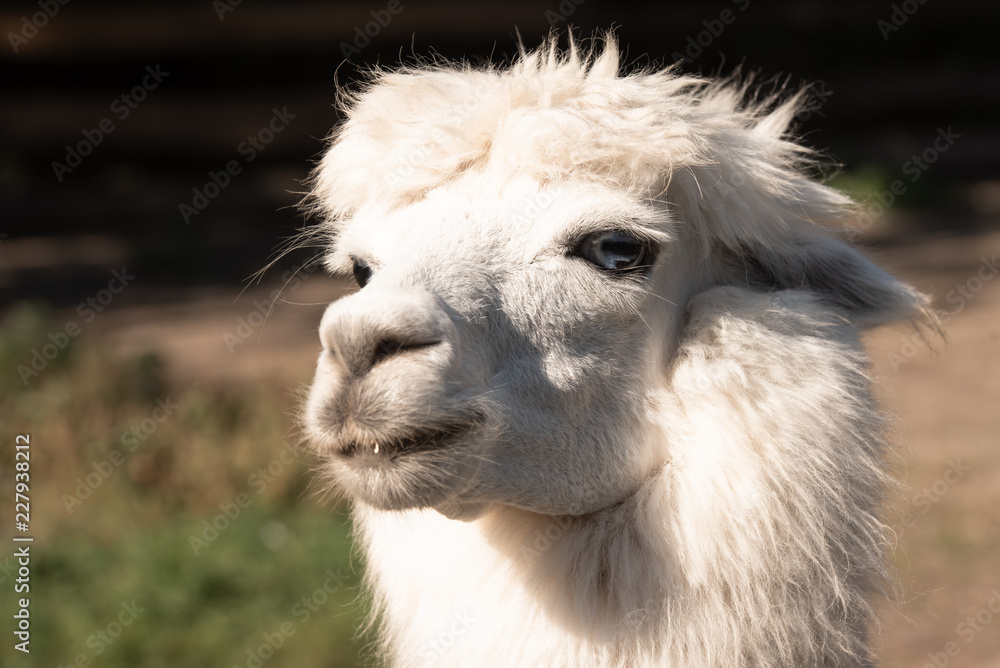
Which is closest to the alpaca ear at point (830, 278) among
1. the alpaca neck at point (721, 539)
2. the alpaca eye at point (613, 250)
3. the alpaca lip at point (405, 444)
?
the alpaca neck at point (721, 539)

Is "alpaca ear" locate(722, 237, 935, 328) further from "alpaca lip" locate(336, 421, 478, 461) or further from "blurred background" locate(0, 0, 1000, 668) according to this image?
"alpaca lip" locate(336, 421, 478, 461)

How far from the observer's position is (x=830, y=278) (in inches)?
79.0

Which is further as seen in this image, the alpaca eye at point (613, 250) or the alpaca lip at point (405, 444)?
the alpaca eye at point (613, 250)

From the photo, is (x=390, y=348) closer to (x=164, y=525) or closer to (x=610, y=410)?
(x=610, y=410)

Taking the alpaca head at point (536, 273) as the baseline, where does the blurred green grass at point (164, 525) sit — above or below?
below

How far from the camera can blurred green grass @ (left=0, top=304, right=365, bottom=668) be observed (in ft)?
12.5

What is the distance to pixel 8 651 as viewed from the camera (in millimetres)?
3754

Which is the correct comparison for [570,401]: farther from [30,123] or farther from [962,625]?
[30,123]

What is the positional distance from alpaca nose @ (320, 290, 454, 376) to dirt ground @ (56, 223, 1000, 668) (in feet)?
3.63

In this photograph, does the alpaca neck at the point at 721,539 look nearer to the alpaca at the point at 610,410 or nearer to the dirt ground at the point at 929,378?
the alpaca at the point at 610,410

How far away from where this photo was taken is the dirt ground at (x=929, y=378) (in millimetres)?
→ 4109

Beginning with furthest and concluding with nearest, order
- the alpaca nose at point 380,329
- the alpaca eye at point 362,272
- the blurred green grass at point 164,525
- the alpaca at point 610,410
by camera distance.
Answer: the blurred green grass at point 164,525
the alpaca eye at point 362,272
the alpaca at point 610,410
the alpaca nose at point 380,329

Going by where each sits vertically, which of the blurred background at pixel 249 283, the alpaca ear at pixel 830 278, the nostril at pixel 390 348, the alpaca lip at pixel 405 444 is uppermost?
the alpaca ear at pixel 830 278

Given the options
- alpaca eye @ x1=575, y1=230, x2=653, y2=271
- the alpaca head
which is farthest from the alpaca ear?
alpaca eye @ x1=575, y1=230, x2=653, y2=271
